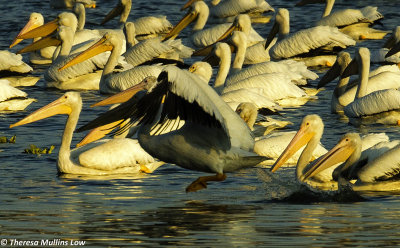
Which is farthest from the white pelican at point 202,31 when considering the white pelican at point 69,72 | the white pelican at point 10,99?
the white pelican at point 10,99

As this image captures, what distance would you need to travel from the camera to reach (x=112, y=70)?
14086mm

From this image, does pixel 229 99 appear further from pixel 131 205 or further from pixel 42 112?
pixel 131 205

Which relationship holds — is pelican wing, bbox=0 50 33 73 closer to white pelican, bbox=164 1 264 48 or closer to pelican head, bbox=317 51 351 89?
white pelican, bbox=164 1 264 48

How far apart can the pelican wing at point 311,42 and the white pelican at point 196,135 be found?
8.09 meters

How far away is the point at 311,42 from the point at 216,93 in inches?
329

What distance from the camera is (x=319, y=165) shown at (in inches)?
328

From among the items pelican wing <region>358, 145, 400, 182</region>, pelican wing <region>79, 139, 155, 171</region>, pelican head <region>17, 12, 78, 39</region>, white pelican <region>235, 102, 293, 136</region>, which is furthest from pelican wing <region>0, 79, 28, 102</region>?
pelican wing <region>358, 145, 400, 182</region>

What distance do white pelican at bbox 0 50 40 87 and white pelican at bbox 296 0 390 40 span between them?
18.8ft

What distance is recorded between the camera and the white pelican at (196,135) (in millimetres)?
6887

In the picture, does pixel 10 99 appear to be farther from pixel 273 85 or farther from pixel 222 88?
pixel 273 85

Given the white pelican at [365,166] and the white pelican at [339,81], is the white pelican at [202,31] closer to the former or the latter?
the white pelican at [339,81]

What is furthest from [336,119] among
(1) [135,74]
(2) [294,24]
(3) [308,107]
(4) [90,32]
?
(2) [294,24]

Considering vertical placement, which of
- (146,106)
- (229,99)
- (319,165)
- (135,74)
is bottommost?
(135,74)

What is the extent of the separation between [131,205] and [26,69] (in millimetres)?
7609
